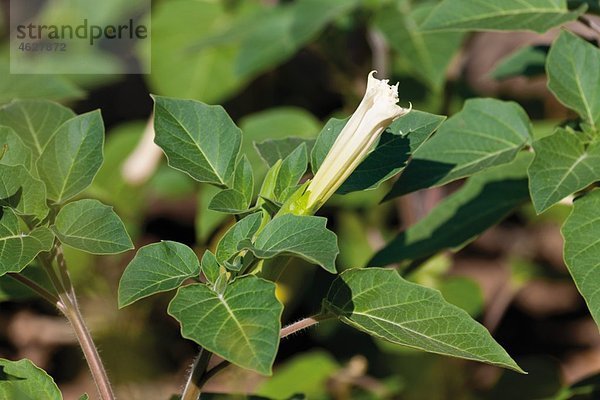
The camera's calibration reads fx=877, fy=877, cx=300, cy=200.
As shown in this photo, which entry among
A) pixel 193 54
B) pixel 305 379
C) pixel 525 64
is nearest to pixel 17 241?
pixel 525 64

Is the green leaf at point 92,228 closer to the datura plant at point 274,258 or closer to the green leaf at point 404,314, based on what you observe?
the datura plant at point 274,258

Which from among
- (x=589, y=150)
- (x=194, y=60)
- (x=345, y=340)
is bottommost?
(x=345, y=340)

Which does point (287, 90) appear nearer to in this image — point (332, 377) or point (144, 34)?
point (144, 34)

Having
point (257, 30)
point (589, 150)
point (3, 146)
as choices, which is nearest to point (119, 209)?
point (257, 30)

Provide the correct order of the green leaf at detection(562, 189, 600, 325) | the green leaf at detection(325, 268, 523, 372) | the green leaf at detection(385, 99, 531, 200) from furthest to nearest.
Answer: the green leaf at detection(385, 99, 531, 200) → the green leaf at detection(562, 189, 600, 325) → the green leaf at detection(325, 268, 523, 372)

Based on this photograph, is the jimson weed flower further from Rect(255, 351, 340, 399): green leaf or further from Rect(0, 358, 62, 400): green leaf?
Rect(255, 351, 340, 399): green leaf

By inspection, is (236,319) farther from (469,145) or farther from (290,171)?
(469,145)

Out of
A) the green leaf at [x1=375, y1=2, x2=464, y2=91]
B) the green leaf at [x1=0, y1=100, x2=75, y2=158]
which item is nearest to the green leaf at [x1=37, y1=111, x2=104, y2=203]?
the green leaf at [x1=0, y1=100, x2=75, y2=158]
